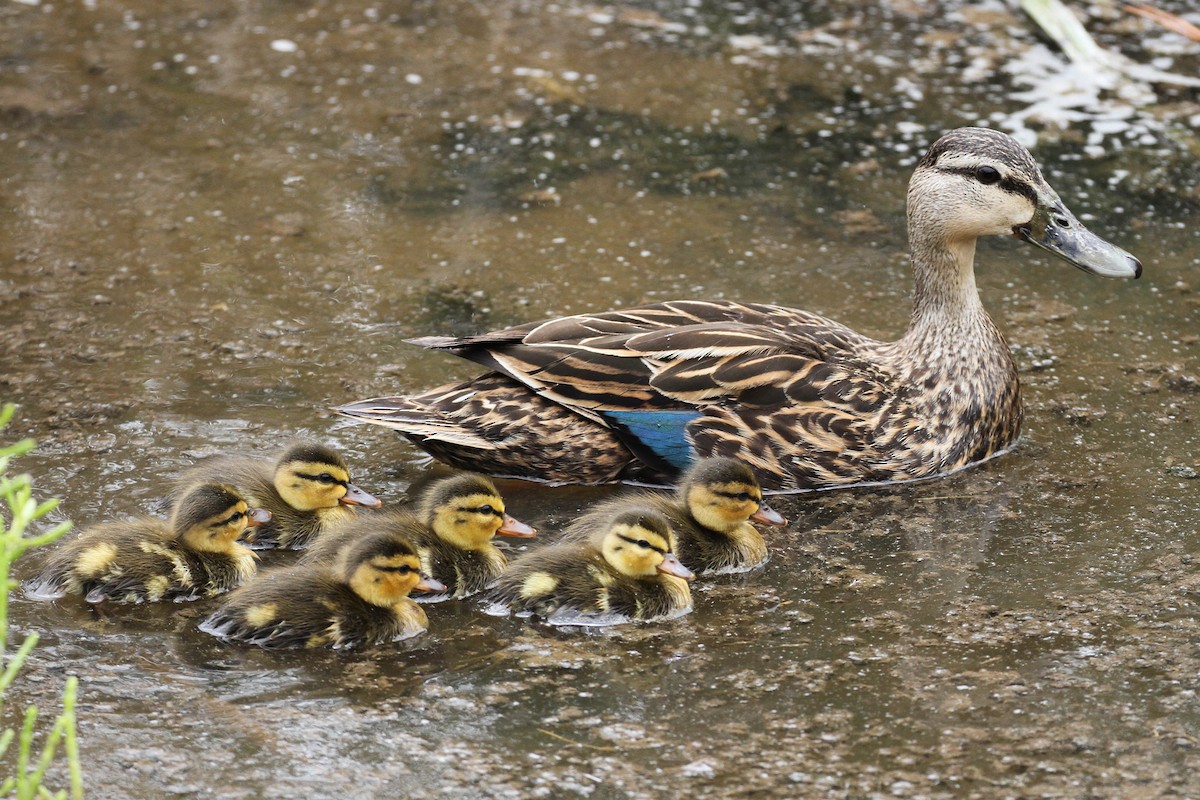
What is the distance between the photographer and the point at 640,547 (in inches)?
171

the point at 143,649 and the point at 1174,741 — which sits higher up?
the point at 1174,741

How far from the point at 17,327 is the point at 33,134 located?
2.24 meters

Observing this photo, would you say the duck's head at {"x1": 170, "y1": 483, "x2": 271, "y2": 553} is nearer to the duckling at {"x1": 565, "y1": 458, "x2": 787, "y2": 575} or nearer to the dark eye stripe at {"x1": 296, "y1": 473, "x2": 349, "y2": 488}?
the dark eye stripe at {"x1": 296, "y1": 473, "x2": 349, "y2": 488}

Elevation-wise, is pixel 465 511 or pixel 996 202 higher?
pixel 996 202

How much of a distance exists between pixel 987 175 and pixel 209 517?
118 inches

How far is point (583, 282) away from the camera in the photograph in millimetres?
6570

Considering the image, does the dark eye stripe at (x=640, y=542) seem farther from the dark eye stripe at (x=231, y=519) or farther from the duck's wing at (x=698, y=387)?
the dark eye stripe at (x=231, y=519)

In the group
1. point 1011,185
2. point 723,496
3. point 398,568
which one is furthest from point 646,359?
point 1011,185

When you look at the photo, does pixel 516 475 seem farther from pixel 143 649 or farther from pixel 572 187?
pixel 572 187

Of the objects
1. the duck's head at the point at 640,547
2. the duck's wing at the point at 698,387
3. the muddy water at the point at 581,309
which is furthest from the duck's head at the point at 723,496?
the duck's wing at the point at 698,387

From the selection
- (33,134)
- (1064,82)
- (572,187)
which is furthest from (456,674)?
(1064,82)

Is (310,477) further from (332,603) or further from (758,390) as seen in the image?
(758,390)

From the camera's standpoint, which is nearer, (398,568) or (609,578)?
(398,568)

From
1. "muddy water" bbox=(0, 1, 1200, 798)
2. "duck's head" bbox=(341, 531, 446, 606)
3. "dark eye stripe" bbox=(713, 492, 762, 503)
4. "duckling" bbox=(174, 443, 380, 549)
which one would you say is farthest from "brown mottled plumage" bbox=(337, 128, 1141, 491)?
"duck's head" bbox=(341, 531, 446, 606)
